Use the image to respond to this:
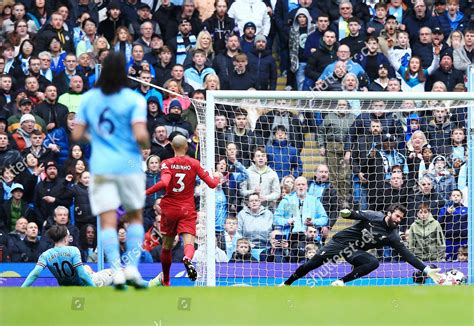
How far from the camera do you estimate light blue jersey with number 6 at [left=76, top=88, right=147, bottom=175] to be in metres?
9.80

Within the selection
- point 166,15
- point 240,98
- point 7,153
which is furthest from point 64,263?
point 166,15

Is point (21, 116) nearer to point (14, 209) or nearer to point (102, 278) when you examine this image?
point (14, 209)

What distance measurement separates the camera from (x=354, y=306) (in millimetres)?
11477

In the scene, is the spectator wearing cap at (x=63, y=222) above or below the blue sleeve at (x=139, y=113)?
below

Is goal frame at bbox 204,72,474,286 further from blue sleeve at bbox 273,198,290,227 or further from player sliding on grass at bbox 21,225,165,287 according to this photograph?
blue sleeve at bbox 273,198,290,227

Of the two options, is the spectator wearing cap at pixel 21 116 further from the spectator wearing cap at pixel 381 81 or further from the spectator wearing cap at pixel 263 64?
the spectator wearing cap at pixel 381 81

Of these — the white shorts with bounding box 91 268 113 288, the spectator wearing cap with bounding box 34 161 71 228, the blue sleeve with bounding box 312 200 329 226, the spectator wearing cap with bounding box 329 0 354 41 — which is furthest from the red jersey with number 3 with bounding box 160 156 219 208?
the spectator wearing cap with bounding box 329 0 354 41

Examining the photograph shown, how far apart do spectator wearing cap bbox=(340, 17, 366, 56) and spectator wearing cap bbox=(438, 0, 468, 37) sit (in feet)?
6.00

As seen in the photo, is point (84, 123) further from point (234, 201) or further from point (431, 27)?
point (431, 27)

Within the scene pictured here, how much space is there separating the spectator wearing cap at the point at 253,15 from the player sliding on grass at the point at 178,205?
20.5 ft

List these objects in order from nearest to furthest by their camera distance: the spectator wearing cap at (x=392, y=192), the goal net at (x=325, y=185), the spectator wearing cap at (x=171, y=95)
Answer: the goal net at (x=325, y=185) → the spectator wearing cap at (x=392, y=192) → the spectator wearing cap at (x=171, y=95)

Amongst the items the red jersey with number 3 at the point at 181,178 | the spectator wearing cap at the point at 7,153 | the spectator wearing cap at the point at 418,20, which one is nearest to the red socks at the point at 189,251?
the red jersey with number 3 at the point at 181,178

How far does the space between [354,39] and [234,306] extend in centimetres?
974

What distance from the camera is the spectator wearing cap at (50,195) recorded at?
17641mm
